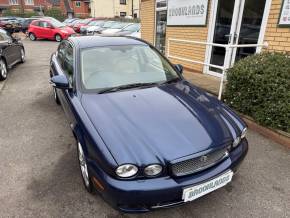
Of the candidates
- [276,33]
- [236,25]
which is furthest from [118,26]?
[276,33]

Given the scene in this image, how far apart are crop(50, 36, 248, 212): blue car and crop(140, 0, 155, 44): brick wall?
6.46 meters

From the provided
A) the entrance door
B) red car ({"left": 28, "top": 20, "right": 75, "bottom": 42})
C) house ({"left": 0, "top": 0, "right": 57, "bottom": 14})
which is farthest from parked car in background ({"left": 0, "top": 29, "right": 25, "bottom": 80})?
house ({"left": 0, "top": 0, "right": 57, "bottom": 14})

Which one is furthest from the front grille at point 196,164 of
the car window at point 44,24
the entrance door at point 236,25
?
the car window at point 44,24

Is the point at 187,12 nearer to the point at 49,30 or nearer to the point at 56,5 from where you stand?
the point at 49,30

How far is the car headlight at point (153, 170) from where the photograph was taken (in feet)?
6.17

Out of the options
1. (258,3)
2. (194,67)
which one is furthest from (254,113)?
(194,67)

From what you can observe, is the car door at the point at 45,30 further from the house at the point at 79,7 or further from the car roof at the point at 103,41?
the house at the point at 79,7

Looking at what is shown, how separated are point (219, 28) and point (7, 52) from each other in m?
6.44

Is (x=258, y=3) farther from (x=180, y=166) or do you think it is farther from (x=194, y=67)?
(x=180, y=166)

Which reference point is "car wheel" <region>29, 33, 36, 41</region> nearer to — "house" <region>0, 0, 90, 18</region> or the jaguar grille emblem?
the jaguar grille emblem

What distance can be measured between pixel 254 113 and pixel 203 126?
6.47ft

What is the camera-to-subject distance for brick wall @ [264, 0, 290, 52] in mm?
4477

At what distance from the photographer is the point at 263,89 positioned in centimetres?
360

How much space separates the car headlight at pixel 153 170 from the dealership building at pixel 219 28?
2.93 m
